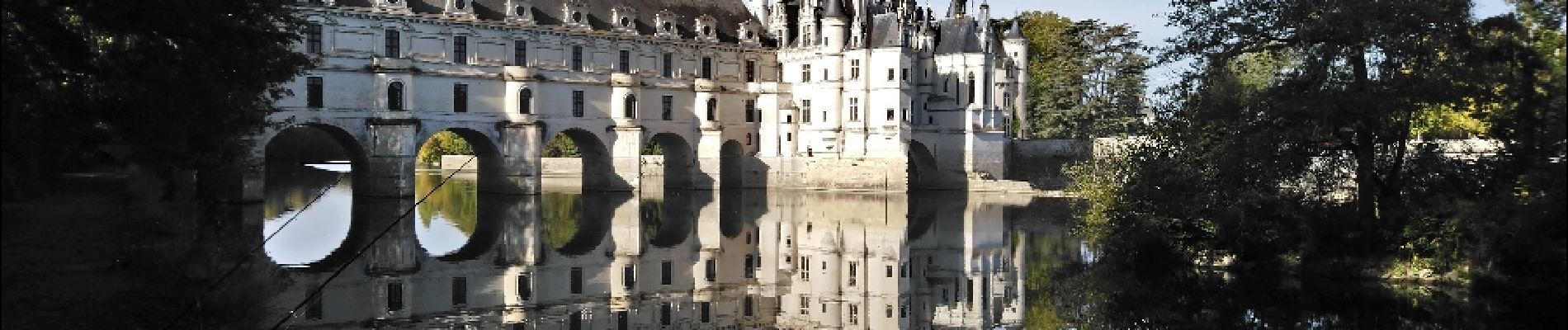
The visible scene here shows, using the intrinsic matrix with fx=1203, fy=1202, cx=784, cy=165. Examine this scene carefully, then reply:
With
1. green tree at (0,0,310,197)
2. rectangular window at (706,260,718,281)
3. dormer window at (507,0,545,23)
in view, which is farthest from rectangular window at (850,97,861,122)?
green tree at (0,0,310,197)

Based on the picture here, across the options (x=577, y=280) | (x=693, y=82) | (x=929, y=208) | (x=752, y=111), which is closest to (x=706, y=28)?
(x=693, y=82)

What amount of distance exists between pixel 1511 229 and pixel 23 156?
1848 cm

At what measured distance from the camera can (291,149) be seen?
6731 cm

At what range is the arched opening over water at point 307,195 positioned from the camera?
26.7 meters

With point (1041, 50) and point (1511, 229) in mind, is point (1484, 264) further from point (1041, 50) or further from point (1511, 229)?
point (1041, 50)

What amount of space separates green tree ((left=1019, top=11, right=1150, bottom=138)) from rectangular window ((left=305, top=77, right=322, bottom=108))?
121ft

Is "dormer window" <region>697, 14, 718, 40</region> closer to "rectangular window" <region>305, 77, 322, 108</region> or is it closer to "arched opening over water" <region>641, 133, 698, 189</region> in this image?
"arched opening over water" <region>641, 133, 698, 189</region>

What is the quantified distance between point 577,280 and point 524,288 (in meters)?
1.66

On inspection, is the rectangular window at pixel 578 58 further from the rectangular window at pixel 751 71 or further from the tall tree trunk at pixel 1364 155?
the tall tree trunk at pixel 1364 155

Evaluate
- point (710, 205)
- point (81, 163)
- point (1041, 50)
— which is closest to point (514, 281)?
point (81, 163)

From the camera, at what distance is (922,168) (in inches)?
2373

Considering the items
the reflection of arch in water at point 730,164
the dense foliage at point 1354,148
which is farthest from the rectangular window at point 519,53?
the dense foliage at point 1354,148

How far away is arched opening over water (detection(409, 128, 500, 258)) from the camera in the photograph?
95.6 feet

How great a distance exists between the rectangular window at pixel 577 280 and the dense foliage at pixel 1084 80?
4191 centimetres
